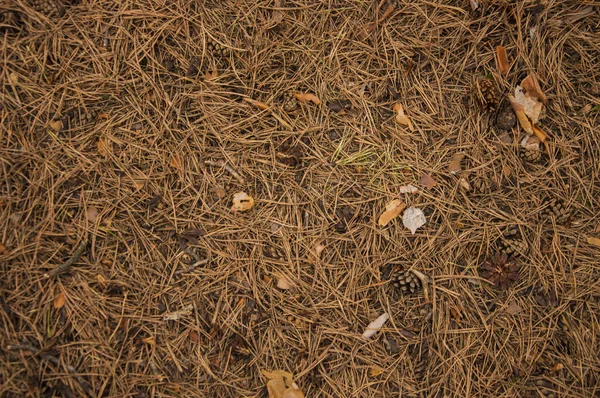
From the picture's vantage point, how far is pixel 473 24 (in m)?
1.79

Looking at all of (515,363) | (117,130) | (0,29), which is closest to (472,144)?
(515,363)

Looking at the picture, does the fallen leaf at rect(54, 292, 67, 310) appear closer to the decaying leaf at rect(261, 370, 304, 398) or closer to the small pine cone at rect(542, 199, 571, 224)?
the decaying leaf at rect(261, 370, 304, 398)

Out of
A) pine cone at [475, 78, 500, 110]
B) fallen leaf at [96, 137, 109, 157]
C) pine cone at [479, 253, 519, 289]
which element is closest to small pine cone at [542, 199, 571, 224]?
pine cone at [479, 253, 519, 289]

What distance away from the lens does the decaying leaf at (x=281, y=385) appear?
1710mm

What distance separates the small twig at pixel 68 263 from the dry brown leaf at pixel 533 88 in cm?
220

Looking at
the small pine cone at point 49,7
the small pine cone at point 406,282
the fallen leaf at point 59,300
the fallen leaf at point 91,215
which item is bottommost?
the fallen leaf at point 59,300

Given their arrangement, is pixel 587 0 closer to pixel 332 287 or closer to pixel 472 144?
pixel 472 144

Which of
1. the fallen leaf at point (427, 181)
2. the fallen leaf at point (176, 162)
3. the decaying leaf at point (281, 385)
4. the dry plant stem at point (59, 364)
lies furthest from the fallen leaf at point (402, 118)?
the dry plant stem at point (59, 364)

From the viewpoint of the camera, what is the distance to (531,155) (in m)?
1.76

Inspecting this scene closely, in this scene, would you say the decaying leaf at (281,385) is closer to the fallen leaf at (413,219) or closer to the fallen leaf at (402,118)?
the fallen leaf at (413,219)

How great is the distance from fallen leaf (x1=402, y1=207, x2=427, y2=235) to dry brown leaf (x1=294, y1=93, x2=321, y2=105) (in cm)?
67

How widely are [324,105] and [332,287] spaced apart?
0.86 m

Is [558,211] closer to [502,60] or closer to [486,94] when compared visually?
[486,94]

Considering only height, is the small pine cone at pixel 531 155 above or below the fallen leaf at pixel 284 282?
above
